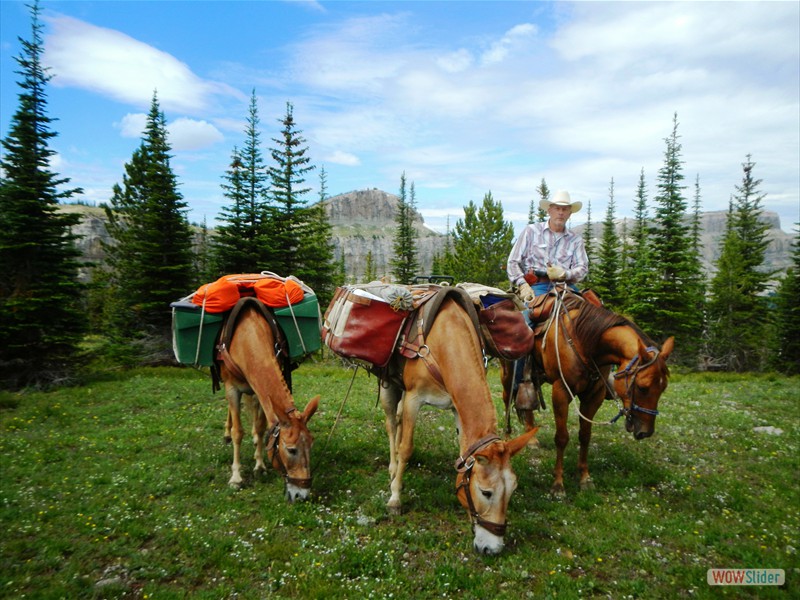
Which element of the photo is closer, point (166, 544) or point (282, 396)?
point (166, 544)

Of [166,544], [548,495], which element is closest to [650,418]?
[548,495]

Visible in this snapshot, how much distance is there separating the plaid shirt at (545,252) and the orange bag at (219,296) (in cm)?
483

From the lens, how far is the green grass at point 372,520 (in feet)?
13.9

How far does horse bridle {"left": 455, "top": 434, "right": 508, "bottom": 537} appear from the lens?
13.7 feet

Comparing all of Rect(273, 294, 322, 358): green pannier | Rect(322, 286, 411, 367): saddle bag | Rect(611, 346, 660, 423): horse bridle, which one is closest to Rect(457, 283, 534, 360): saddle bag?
Rect(322, 286, 411, 367): saddle bag

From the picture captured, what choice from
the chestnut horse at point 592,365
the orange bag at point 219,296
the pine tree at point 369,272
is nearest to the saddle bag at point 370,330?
the orange bag at point 219,296

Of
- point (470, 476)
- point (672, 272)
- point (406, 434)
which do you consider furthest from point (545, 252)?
point (672, 272)

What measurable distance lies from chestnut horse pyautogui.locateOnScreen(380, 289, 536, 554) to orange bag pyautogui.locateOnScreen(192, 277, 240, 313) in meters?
2.80

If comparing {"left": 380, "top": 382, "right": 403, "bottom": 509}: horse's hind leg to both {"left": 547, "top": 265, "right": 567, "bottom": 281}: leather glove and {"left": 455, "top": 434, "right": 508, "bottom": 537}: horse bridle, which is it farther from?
{"left": 547, "top": 265, "right": 567, "bottom": 281}: leather glove

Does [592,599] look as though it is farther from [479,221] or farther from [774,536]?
[479,221]

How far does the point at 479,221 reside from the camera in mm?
45125

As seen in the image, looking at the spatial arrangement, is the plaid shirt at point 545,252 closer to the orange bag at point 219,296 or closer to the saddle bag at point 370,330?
the saddle bag at point 370,330

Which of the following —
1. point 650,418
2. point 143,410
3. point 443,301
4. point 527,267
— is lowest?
point 143,410

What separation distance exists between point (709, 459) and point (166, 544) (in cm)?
874
